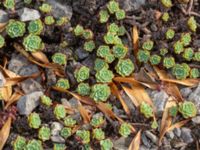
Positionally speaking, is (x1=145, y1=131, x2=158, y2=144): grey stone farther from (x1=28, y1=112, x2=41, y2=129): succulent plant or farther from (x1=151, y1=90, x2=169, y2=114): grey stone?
(x1=28, y1=112, x2=41, y2=129): succulent plant

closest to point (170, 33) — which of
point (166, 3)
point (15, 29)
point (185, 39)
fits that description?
point (185, 39)

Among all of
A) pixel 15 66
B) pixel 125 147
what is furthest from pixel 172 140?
pixel 15 66

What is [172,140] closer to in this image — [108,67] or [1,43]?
[108,67]

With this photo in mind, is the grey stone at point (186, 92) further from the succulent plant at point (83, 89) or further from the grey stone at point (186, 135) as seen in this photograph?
the succulent plant at point (83, 89)

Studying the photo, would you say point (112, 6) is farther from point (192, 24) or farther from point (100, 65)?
point (192, 24)

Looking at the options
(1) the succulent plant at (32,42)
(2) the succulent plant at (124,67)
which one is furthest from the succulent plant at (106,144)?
(1) the succulent plant at (32,42)

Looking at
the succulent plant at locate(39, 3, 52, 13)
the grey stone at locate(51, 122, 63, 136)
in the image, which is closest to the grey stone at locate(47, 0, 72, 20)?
the succulent plant at locate(39, 3, 52, 13)

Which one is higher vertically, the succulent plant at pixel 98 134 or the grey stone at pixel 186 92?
the grey stone at pixel 186 92
